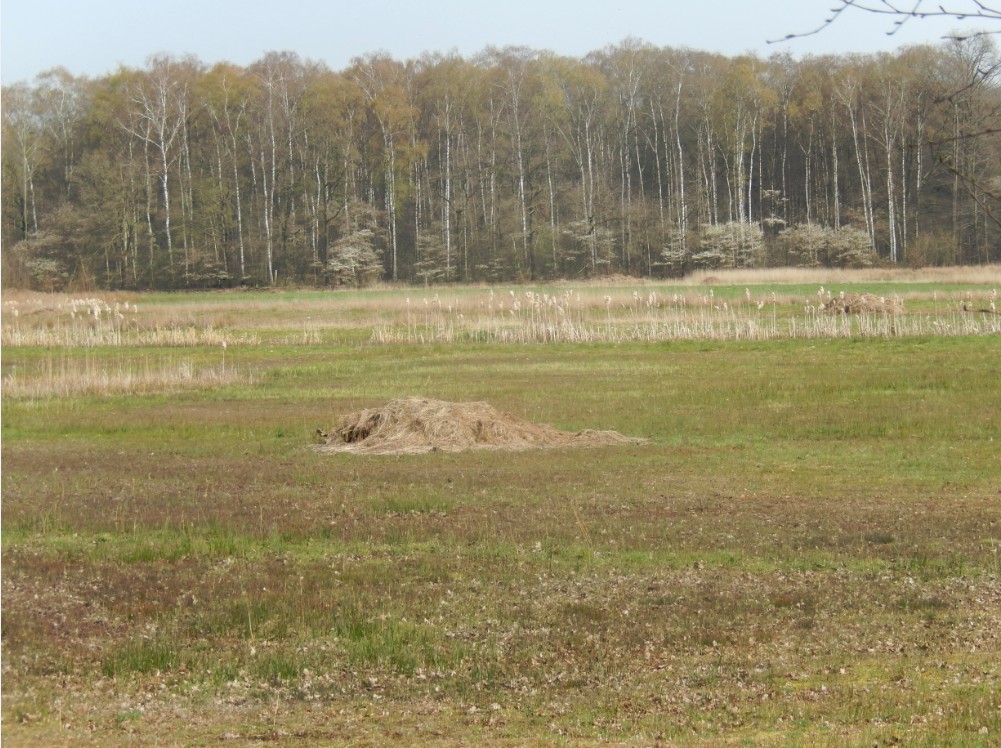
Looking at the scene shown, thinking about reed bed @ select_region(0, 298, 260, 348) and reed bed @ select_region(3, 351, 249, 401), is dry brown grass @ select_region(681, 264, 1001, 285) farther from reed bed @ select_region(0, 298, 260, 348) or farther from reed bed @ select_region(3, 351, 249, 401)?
reed bed @ select_region(3, 351, 249, 401)

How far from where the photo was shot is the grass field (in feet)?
23.4

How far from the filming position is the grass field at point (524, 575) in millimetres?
7141

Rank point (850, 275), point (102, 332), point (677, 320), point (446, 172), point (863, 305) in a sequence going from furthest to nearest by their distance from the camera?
point (446, 172) < point (850, 275) < point (102, 332) < point (863, 305) < point (677, 320)

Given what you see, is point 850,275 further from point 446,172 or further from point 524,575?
point 524,575

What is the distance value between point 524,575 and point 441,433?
30.8 ft

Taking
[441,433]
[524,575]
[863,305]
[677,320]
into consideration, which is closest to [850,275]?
[863,305]

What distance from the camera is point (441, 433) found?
19.8 metres

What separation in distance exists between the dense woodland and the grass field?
54.7m

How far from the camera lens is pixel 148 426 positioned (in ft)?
74.1

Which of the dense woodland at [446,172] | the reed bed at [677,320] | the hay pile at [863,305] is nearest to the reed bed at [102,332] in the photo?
→ the reed bed at [677,320]

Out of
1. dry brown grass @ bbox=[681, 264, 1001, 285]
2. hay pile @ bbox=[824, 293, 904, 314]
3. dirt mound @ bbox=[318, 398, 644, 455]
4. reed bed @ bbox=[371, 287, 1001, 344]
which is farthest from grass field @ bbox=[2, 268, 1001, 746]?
dry brown grass @ bbox=[681, 264, 1001, 285]

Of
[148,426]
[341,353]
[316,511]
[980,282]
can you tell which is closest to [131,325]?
[341,353]

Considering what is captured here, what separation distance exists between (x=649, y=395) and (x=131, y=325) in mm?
28523

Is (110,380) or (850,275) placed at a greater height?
(850,275)
